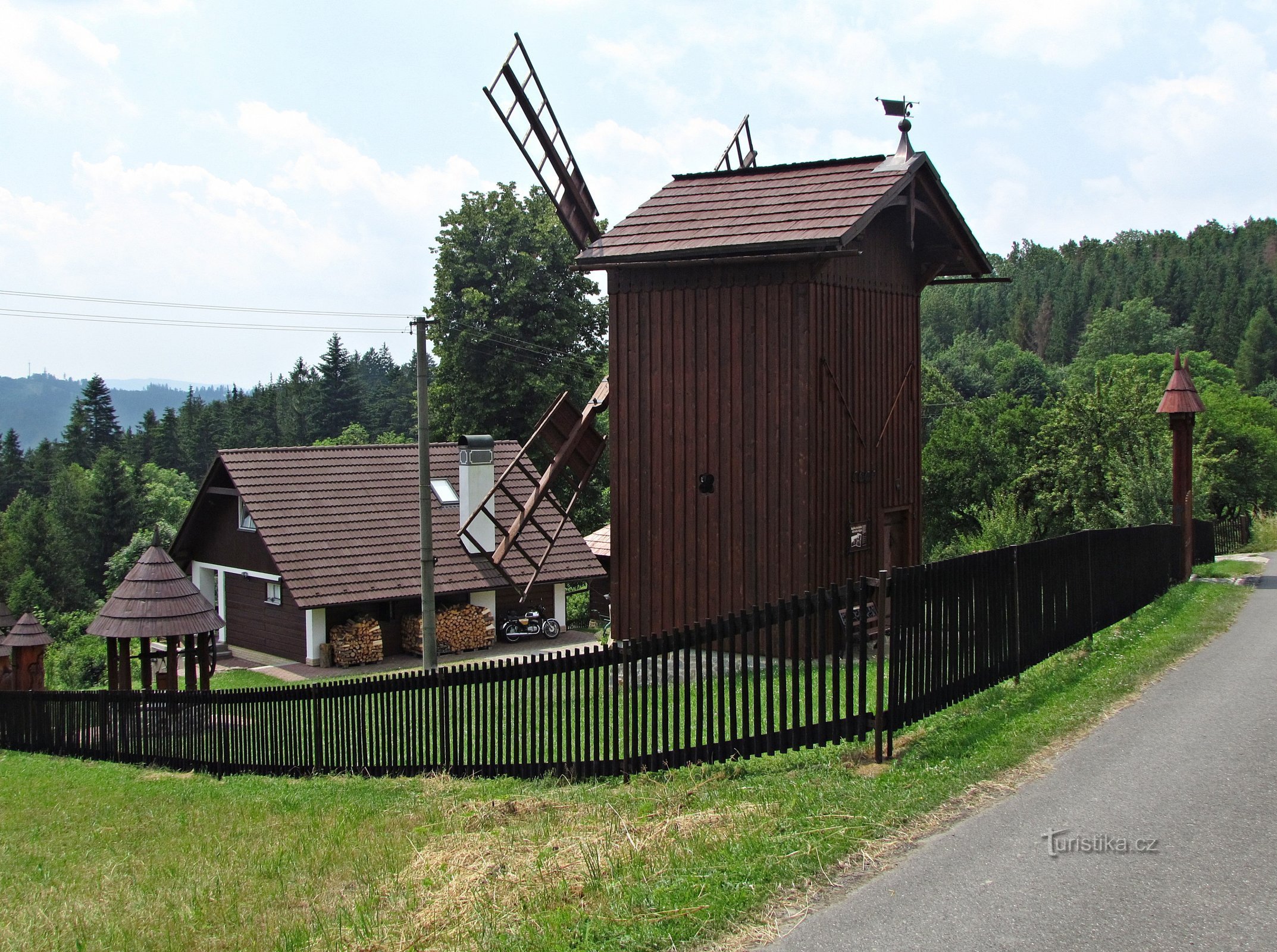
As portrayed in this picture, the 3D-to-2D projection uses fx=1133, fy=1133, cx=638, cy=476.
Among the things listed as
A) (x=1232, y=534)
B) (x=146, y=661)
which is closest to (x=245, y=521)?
(x=146, y=661)

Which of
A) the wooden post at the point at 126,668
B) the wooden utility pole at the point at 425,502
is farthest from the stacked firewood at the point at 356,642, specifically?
the wooden post at the point at 126,668

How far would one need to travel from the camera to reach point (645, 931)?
5094 mm

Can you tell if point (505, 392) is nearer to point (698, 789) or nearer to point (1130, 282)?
point (698, 789)

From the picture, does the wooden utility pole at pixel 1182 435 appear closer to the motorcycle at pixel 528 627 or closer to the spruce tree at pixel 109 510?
the motorcycle at pixel 528 627

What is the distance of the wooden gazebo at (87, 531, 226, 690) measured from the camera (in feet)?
55.3

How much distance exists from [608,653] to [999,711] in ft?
10.8

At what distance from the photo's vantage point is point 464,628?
27.0m

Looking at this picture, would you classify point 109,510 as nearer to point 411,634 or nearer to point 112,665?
point 411,634

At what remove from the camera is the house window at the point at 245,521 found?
27.5m

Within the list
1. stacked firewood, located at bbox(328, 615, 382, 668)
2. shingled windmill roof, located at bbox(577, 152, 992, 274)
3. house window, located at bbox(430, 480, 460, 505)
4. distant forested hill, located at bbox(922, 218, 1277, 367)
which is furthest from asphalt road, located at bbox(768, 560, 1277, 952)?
distant forested hill, located at bbox(922, 218, 1277, 367)

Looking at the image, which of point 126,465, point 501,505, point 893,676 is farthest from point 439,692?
point 126,465

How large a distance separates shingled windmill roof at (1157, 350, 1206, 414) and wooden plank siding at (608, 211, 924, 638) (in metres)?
6.07

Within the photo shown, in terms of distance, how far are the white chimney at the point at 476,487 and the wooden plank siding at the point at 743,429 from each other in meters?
11.9

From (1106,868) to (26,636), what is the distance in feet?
66.0
